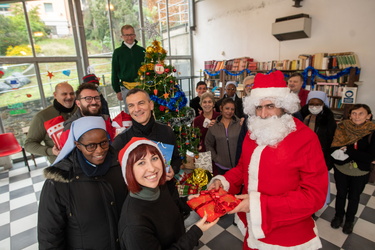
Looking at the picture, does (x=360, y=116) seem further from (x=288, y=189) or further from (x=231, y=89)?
(x=231, y=89)

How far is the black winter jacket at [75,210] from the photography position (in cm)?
122

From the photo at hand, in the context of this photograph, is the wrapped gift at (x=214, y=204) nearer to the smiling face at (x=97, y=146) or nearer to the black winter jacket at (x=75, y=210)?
the black winter jacket at (x=75, y=210)

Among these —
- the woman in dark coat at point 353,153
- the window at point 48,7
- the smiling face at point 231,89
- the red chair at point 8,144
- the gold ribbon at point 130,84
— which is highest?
the window at point 48,7

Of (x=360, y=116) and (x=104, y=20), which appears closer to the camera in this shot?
(x=360, y=116)

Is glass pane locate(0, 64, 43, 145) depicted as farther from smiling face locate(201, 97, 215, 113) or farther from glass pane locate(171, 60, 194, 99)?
glass pane locate(171, 60, 194, 99)

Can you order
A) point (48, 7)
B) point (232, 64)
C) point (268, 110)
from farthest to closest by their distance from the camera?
point (232, 64), point (48, 7), point (268, 110)

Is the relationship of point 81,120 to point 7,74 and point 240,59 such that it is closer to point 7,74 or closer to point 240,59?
point 7,74

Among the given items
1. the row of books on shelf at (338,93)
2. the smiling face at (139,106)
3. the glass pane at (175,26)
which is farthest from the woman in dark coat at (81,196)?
the glass pane at (175,26)

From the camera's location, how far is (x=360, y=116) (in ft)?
7.96

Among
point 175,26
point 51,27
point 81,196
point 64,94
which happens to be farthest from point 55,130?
point 175,26

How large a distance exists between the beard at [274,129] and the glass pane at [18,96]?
6.27 meters

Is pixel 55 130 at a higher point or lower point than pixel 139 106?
lower

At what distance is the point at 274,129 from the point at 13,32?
22.2 ft

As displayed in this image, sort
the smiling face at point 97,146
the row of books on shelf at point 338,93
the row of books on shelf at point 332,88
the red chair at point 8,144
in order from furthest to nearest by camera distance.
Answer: the row of books on shelf at point 332,88 → the row of books on shelf at point 338,93 → the red chair at point 8,144 → the smiling face at point 97,146
